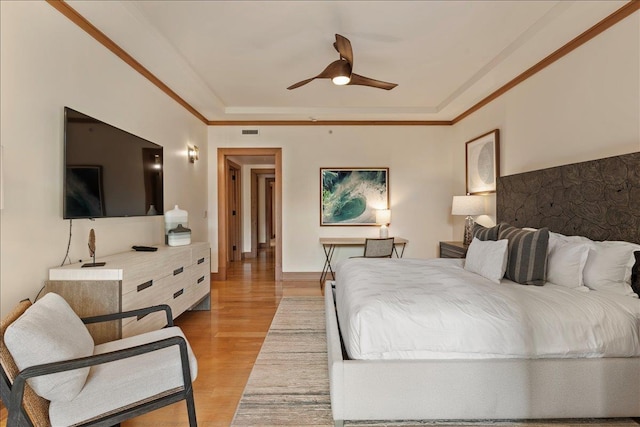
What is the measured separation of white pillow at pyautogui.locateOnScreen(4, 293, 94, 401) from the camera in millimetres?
1236

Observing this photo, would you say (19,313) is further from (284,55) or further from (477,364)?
(284,55)

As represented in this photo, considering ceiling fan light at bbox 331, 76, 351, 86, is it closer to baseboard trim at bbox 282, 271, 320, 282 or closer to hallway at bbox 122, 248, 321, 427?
hallway at bbox 122, 248, 321, 427

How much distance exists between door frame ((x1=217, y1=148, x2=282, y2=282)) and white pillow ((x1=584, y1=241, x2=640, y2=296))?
4.10m

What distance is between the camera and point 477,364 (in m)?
1.67

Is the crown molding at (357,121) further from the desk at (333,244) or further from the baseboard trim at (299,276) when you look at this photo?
the baseboard trim at (299,276)

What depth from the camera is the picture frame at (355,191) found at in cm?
532

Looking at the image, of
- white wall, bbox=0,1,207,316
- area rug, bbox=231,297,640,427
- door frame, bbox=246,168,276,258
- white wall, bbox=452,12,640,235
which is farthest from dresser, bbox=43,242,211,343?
door frame, bbox=246,168,276,258

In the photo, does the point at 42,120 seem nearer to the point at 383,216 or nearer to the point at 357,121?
the point at 357,121

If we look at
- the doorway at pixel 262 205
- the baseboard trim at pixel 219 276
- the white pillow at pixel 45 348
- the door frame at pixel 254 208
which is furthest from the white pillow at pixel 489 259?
the doorway at pixel 262 205

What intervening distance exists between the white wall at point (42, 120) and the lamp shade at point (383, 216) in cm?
362

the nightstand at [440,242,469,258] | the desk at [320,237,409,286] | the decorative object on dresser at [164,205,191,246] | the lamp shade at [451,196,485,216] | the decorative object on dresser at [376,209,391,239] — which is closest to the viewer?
the decorative object on dresser at [164,205,191,246]

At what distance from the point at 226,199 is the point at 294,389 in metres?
3.98

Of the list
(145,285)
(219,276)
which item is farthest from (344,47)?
(219,276)

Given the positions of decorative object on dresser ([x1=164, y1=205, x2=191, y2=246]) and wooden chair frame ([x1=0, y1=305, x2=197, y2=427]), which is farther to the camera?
decorative object on dresser ([x1=164, y1=205, x2=191, y2=246])
